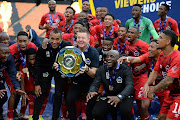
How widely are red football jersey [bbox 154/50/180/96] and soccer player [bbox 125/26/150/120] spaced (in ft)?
3.44

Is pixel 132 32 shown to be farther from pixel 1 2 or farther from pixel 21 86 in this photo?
pixel 1 2

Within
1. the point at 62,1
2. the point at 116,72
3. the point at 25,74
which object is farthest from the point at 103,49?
the point at 62,1

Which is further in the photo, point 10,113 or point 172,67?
point 10,113

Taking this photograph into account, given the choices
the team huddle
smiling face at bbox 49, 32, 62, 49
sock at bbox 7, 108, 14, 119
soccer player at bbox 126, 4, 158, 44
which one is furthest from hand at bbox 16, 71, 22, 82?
soccer player at bbox 126, 4, 158, 44

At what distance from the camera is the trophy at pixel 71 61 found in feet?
16.0

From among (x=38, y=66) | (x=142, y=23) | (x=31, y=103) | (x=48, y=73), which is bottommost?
(x=31, y=103)

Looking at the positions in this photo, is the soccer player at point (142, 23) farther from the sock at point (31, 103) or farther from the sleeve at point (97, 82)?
the sock at point (31, 103)

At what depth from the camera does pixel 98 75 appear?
515 centimetres

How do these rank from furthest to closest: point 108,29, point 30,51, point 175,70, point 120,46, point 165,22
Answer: point 165,22 < point 108,29 < point 120,46 < point 30,51 < point 175,70

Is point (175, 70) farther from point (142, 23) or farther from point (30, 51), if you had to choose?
point (142, 23)

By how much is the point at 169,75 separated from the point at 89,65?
5.17 feet

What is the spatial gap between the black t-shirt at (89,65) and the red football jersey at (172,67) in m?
1.19

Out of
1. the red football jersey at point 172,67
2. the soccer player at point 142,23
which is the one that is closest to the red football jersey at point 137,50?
the red football jersey at point 172,67

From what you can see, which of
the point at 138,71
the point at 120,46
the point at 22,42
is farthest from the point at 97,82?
the point at 22,42
